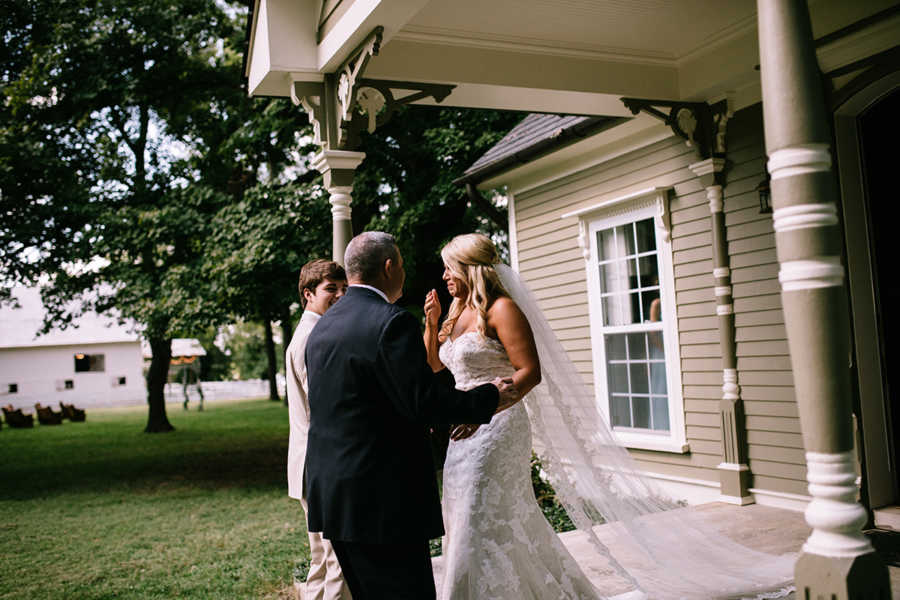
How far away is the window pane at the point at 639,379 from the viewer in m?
7.99

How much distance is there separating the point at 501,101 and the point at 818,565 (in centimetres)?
472

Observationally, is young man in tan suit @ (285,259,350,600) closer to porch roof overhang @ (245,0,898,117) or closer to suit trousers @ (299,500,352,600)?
suit trousers @ (299,500,352,600)

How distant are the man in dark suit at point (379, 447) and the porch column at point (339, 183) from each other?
268 centimetres

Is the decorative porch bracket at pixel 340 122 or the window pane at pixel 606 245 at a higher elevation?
the decorative porch bracket at pixel 340 122

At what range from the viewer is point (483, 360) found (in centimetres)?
384

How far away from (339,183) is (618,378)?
440cm

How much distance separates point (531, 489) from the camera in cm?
396

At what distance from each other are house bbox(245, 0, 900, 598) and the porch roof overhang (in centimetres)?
2

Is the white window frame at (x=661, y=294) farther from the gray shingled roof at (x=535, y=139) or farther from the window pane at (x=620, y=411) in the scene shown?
the gray shingled roof at (x=535, y=139)

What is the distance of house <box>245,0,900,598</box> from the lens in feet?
17.5

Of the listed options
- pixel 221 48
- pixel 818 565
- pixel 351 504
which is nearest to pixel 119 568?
pixel 351 504

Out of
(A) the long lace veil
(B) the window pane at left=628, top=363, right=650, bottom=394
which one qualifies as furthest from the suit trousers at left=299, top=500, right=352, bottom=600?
(B) the window pane at left=628, top=363, right=650, bottom=394

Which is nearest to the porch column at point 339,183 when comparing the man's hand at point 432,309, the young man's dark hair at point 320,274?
the young man's dark hair at point 320,274

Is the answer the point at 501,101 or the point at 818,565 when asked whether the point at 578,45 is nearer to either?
the point at 501,101
